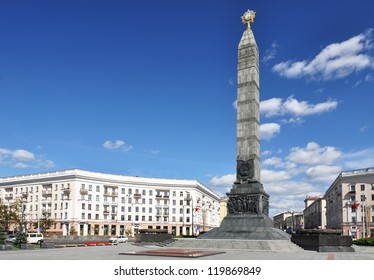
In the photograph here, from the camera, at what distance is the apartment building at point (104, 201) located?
85.8 meters

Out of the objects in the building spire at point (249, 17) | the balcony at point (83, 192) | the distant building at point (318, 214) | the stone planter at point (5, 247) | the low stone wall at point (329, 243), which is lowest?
the distant building at point (318, 214)

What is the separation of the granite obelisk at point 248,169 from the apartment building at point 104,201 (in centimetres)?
4377

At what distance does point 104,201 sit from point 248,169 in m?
61.4

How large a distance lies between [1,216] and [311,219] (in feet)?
401

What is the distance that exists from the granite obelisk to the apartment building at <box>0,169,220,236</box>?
43772mm

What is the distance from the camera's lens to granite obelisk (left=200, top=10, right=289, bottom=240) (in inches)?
1316

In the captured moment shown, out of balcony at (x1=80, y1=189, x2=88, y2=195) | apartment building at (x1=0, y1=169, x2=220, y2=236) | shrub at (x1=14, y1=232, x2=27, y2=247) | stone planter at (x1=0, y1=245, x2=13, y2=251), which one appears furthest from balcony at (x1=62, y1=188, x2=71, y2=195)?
stone planter at (x1=0, y1=245, x2=13, y2=251)

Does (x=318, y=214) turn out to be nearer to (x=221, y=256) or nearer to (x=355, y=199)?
(x=355, y=199)

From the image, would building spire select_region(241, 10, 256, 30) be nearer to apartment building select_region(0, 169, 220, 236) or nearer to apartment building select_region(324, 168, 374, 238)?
apartment building select_region(0, 169, 220, 236)

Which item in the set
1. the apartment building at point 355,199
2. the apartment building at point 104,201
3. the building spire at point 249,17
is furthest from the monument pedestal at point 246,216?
the apartment building at point 355,199

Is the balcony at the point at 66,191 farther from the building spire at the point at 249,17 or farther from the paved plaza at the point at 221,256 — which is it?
the paved plaza at the point at 221,256

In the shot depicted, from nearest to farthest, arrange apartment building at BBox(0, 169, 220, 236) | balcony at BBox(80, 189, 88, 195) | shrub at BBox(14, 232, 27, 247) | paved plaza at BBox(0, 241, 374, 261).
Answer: paved plaza at BBox(0, 241, 374, 261) < shrub at BBox(14, 232, 27, 247) < apartment building at BBox(0, 169, 220, 236) < balcony at BBox(80, 189, 88, 195)

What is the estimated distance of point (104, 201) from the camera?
91.6m
